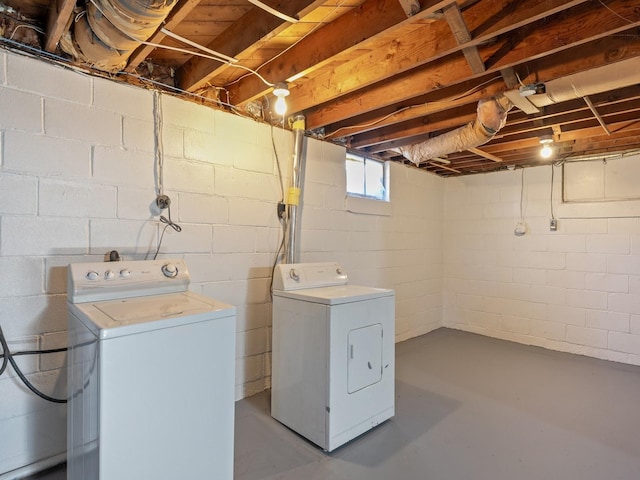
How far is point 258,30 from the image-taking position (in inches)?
68.8

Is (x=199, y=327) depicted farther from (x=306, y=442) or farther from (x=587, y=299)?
(x=587, y=299)

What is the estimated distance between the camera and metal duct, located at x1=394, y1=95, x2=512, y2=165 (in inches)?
91.1

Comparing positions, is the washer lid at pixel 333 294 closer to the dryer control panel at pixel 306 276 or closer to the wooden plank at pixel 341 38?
the dryer control panel at pixel 306 276

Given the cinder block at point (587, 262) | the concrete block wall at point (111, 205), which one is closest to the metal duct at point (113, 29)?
the concrete block wall at point (111, 205)

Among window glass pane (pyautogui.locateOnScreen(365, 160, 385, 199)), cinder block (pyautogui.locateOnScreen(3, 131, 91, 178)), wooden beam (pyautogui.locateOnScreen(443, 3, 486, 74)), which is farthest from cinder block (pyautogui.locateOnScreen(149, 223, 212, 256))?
window glass pane (pyautogui.locateOnScreen(365, 160, 385, 199))

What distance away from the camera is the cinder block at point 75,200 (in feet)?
5.86

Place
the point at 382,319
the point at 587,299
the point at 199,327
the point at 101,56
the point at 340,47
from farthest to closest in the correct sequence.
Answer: the point at 587,299 → the point at 382,319 → the point at 340,47 → the point at 101,56 → the point at 199,327

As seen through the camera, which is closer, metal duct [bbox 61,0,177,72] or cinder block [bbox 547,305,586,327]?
metal duct [bbox 61,0,177,72]

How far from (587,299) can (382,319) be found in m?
2.85

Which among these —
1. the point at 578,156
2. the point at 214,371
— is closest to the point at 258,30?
the point at 214,371

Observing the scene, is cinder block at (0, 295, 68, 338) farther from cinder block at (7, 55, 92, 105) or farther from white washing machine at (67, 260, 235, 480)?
cinder block at (7, 55, 92, 105)

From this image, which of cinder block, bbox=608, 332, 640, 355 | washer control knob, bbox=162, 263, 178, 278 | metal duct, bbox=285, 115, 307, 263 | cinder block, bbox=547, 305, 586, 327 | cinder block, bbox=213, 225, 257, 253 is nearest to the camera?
washer control knob, bbox=162, 263, 178, 278

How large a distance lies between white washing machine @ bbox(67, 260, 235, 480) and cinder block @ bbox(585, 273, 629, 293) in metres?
3.96

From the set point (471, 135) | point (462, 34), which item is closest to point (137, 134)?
point (462, 34)
